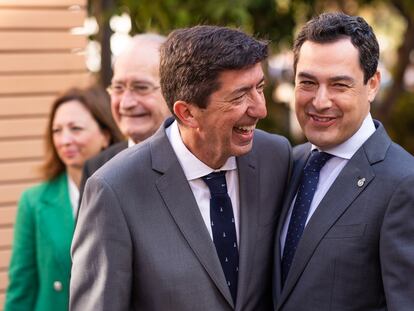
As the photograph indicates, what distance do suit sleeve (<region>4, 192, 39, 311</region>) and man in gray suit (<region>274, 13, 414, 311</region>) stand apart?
6.50ft

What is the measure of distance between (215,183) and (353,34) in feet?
2.53

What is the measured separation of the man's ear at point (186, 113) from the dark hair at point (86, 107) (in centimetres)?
191

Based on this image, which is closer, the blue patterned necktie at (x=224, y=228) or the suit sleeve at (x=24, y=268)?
the blue patterned necktie at (x=224, y=228)

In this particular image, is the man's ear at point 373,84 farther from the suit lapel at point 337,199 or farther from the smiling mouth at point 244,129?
the smiling mouth at point 244,129

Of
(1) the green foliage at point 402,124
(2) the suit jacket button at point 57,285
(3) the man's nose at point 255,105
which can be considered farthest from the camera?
(1) the green foliage at point 402,124

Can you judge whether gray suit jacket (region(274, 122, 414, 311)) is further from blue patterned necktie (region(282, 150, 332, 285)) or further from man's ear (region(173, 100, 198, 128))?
man's ear (region(173, 100, 198, 128))

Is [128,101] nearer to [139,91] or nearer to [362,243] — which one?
[139,91]

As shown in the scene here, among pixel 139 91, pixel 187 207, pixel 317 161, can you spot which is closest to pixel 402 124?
pixel 139 91

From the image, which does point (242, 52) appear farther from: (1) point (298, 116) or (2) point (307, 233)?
(2) point (307, 233)

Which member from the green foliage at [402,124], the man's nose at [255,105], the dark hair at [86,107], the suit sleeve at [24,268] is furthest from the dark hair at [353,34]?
the green foliage at [402,124]

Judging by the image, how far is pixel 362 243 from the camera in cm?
313

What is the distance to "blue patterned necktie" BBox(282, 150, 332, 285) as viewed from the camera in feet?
11.0

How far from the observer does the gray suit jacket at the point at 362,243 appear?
10.0ft

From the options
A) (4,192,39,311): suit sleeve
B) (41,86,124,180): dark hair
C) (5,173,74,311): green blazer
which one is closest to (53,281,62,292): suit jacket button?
(5,173,74,311): green blazer
